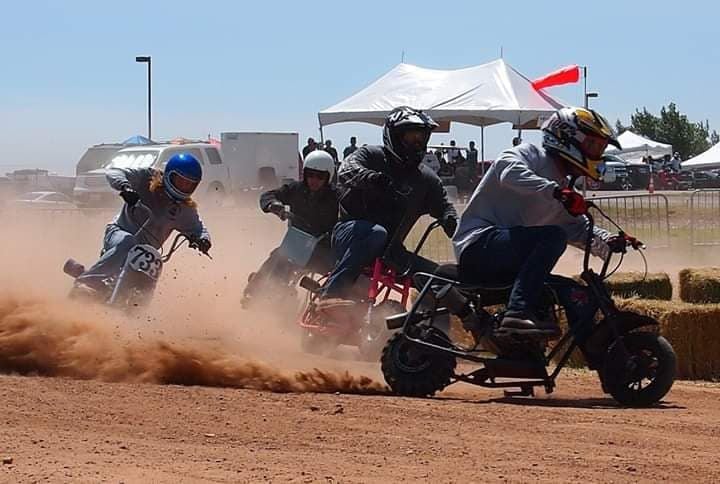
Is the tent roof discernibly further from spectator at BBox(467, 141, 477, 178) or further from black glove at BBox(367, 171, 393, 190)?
black glove at BBox(367, 171, 393, 190)

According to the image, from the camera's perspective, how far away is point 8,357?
8.30m

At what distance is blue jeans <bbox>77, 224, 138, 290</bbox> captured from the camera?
9.66 meters

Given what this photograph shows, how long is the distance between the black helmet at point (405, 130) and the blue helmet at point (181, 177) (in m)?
1.61

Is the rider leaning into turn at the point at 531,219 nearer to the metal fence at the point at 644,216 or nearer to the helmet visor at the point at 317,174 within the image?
the helmet visor at the point at 317,174

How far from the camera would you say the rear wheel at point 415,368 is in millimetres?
7734

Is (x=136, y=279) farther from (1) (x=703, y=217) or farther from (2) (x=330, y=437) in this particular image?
(1) (x=703, y=217)

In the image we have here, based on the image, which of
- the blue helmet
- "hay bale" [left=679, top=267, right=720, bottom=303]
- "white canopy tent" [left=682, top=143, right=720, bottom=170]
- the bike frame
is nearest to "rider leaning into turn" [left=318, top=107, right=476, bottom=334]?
the bike frame

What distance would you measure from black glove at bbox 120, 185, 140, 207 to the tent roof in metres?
16.4

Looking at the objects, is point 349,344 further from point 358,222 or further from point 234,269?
point 234,269

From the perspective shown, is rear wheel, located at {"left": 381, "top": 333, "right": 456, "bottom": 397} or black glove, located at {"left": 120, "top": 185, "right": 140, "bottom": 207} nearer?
rear wheel, located at {"left": 381, "top": 333, "right": 456, "bottom": 397}

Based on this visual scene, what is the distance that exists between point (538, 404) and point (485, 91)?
1902 centimetres

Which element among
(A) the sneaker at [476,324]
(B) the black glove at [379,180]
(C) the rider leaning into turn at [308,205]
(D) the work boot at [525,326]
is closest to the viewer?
(D) the work boot at [525,326]

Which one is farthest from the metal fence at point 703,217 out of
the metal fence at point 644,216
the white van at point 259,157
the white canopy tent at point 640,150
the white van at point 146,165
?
the white canopy tent at point 640,150

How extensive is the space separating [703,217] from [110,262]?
1174 cm
